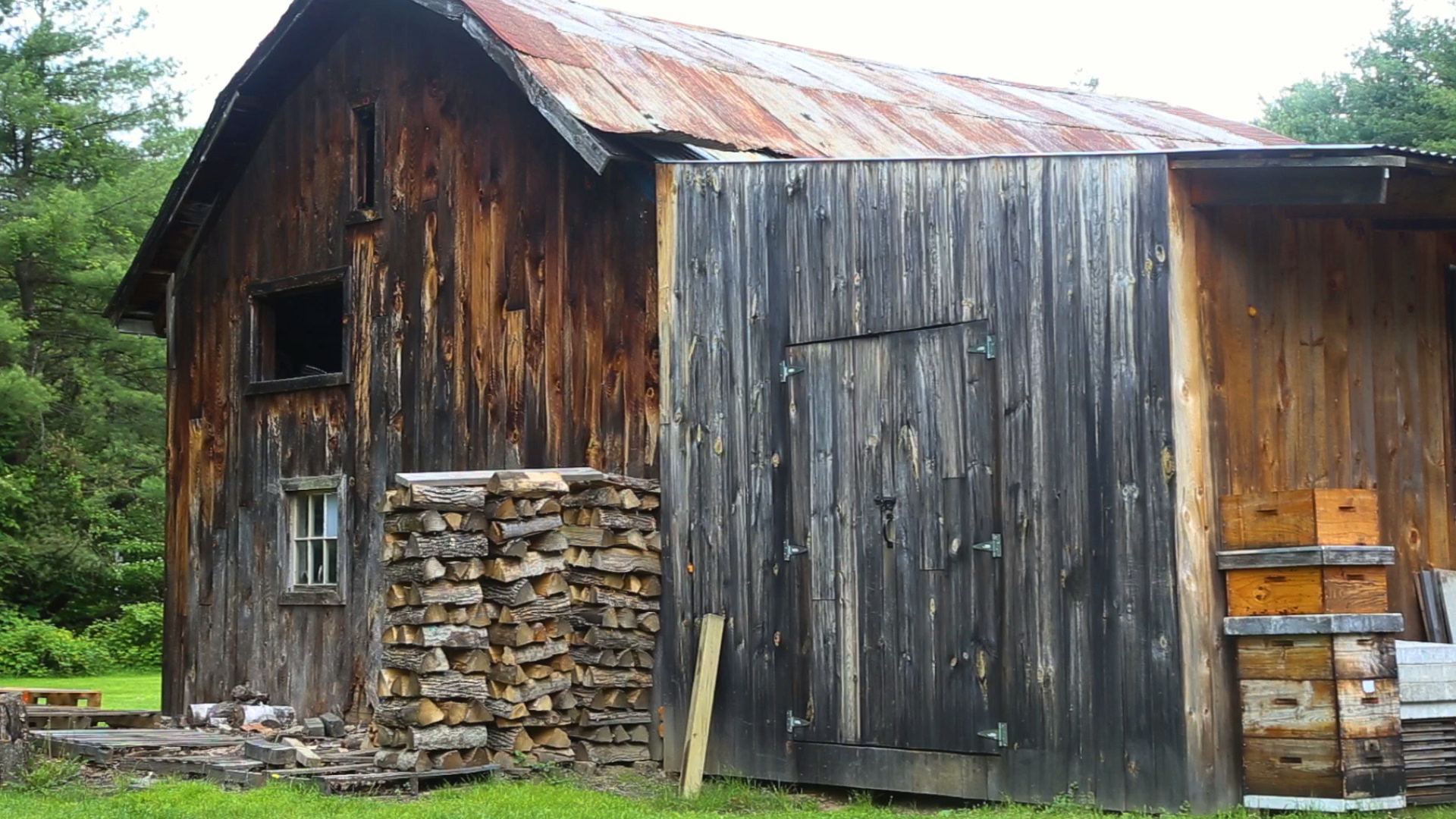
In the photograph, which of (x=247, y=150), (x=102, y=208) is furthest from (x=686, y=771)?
(x=102, y=208)

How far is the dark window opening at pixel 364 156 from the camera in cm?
1391

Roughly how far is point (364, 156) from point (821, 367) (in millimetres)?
5356

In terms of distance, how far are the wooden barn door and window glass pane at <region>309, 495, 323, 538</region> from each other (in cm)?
513

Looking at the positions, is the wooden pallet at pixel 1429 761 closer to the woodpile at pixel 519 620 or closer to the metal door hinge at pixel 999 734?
the metal door hinge at pixel 999 734

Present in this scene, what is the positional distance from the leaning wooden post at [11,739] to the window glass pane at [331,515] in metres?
3.58

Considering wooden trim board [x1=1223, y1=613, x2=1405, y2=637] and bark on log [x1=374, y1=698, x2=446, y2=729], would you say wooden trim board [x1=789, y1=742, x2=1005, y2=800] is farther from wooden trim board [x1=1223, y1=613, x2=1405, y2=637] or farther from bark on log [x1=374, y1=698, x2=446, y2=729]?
bark on log [x1=374, y1=698, x2=446, y2=729]

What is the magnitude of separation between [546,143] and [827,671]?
14.5 ft

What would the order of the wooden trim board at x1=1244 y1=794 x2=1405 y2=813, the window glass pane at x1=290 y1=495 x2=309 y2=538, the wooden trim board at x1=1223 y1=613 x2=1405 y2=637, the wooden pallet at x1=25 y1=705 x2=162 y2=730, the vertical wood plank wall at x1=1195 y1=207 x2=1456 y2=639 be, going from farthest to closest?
the window glass pane at x1=290 y1=495 x2=309 y2=538
the wooden pallet at x1=25 y1=705 x2=162 y2=730
the vertical wood plank wall at x1=1195 y1=207 x2=1456 y2=639
the wooden trim board at x1=1223 y1=613 x2=1405 y2=637
the wooden trim board at x1=1244 y1=794 x2=1405 y2=813

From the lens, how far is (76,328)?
1157 inches

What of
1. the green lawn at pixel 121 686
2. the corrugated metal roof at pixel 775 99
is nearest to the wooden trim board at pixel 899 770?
the corrugated metal roof at pixel 775 99

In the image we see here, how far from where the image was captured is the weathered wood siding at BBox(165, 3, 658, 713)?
1201cm

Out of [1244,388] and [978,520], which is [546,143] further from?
[1244,388]

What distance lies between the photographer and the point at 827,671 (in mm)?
10289

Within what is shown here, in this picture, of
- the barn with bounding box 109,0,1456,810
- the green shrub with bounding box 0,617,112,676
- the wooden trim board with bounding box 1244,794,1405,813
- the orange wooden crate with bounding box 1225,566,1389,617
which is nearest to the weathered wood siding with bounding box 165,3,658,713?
the barn with bounding box 109,0,1456,810
